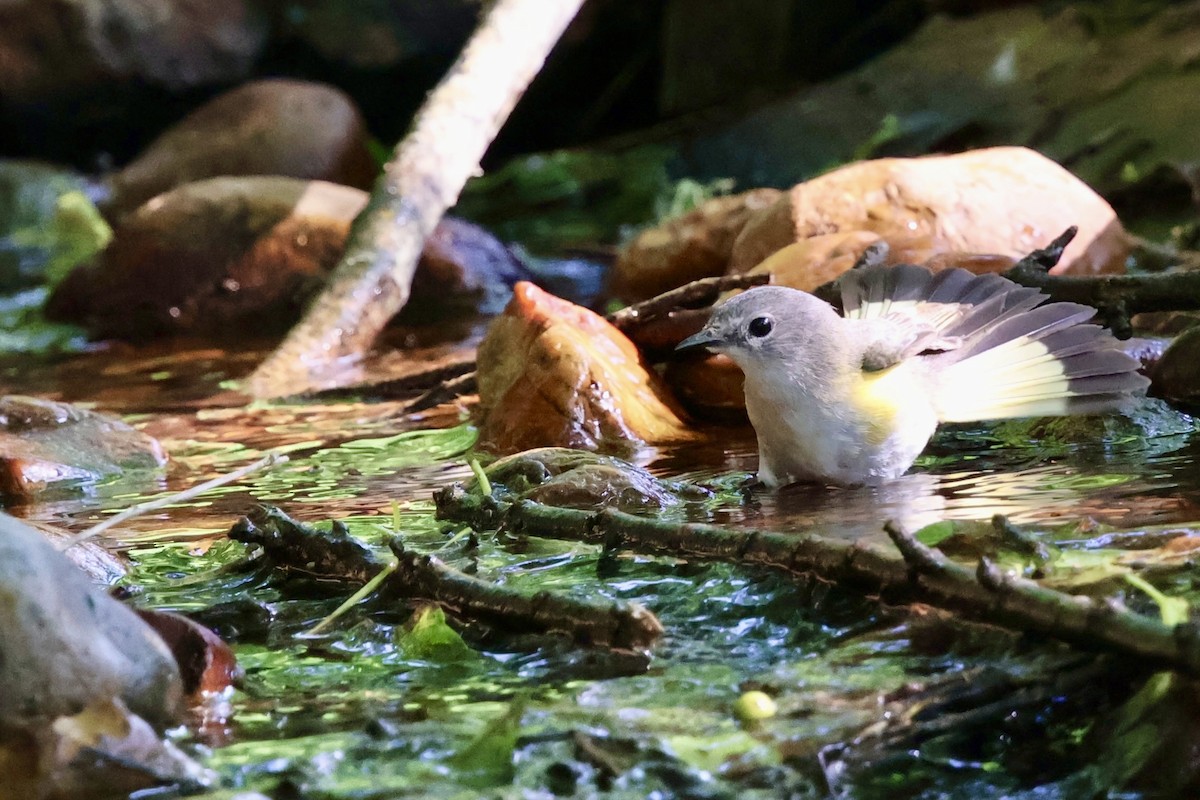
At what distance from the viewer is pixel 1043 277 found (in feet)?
14.1

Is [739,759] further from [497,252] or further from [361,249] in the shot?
[497,252]

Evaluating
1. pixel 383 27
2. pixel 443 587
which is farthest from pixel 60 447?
pixel 383 27

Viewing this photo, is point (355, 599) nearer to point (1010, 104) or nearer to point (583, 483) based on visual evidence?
point (583, 483)

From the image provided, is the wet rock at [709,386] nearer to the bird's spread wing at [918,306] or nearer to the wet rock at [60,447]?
the bird's spread wing at [918,306]

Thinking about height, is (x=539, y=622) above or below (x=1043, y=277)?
below

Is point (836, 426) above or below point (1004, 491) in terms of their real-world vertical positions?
above

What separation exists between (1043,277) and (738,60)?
8.86 meters

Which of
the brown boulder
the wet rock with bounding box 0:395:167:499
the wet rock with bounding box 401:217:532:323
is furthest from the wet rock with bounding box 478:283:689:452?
the wet rock with bounding box 401:217:532:323

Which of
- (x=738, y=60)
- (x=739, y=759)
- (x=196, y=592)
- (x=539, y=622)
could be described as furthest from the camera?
(x=738, y=60)

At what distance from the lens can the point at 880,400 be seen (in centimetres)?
354

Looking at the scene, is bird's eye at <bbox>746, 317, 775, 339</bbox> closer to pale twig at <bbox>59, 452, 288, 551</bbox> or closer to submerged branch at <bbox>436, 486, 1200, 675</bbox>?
submerged branch at <bbox>436, 486, 1200, 675</bbox>

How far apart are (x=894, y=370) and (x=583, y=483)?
928 millimetres

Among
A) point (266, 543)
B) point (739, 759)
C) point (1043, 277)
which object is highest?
point (1043, 277)

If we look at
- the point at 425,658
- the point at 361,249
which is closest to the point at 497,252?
the point at 361,249
